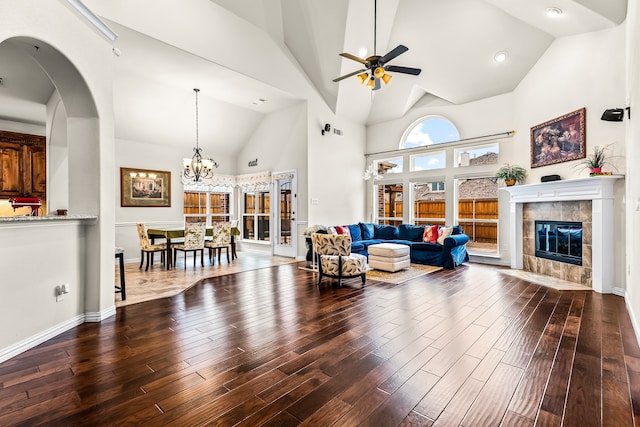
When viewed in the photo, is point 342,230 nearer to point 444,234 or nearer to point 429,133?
point 444,234

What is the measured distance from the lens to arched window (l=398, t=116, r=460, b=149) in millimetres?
7602

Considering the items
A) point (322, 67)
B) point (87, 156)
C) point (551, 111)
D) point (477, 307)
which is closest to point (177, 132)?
point (322, 67)

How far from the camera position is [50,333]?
2873 mm

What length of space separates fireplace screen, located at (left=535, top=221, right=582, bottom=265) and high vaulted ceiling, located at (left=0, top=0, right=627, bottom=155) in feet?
9.76

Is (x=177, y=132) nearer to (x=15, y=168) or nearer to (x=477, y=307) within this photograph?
(x=15, y=168)

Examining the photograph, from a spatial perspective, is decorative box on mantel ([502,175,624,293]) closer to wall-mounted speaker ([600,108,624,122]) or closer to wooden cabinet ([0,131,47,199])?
wall-mounted speaker ([600,108,624,122])

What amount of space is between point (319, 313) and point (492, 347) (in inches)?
68.1

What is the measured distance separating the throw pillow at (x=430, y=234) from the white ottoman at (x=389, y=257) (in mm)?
1045

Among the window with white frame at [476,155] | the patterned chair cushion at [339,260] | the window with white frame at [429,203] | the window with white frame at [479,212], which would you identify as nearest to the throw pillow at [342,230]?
the patterned chair cushion at [339,260]

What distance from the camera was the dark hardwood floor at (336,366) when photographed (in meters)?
1.79

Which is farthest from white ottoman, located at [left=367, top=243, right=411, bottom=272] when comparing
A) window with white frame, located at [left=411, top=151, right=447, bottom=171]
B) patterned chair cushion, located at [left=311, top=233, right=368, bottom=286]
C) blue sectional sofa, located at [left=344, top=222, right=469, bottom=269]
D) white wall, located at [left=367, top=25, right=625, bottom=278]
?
window with white frame, located at [left=411, top=151, right=447, bottom=171]

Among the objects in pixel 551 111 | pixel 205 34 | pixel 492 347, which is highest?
pixel 205 34

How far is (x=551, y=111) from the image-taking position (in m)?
5.54

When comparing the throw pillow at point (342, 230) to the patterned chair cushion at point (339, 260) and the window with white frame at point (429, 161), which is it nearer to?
the patterned chair cushion at point (339, 260)
